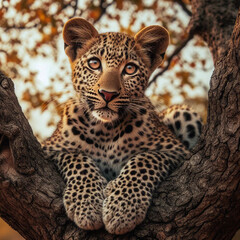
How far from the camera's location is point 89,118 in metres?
5.96

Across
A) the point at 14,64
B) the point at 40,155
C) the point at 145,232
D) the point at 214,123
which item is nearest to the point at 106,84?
the point at 40,155

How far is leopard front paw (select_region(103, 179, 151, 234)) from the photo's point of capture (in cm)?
449

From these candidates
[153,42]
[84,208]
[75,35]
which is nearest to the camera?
[84,208]

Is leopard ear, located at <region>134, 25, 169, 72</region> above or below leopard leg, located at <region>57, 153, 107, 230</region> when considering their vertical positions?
above

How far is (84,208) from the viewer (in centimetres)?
470

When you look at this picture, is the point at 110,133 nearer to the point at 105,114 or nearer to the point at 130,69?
the point at 105,114

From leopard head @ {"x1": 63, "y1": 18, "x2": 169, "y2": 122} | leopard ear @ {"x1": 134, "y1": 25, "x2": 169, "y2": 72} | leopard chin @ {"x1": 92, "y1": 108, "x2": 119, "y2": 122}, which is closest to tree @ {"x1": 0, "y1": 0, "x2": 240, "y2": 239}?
leopard chin @ {"x1": 92, "y1": 108, "x2": 119, "y2": 122}

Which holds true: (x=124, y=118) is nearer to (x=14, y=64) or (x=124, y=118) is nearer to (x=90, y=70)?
(x=90, y=70)

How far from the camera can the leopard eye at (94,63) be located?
19.3ft

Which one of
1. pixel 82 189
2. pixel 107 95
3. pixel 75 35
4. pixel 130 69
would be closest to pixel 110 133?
pixel 107 95

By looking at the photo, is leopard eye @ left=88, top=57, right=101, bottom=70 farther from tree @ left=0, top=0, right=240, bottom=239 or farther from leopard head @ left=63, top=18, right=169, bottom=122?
tree @ left=0, top=0, right=240, bottom=239

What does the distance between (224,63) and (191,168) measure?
1.25m

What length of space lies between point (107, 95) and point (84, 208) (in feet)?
4.78

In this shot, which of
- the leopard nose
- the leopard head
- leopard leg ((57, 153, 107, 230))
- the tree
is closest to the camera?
the tree
